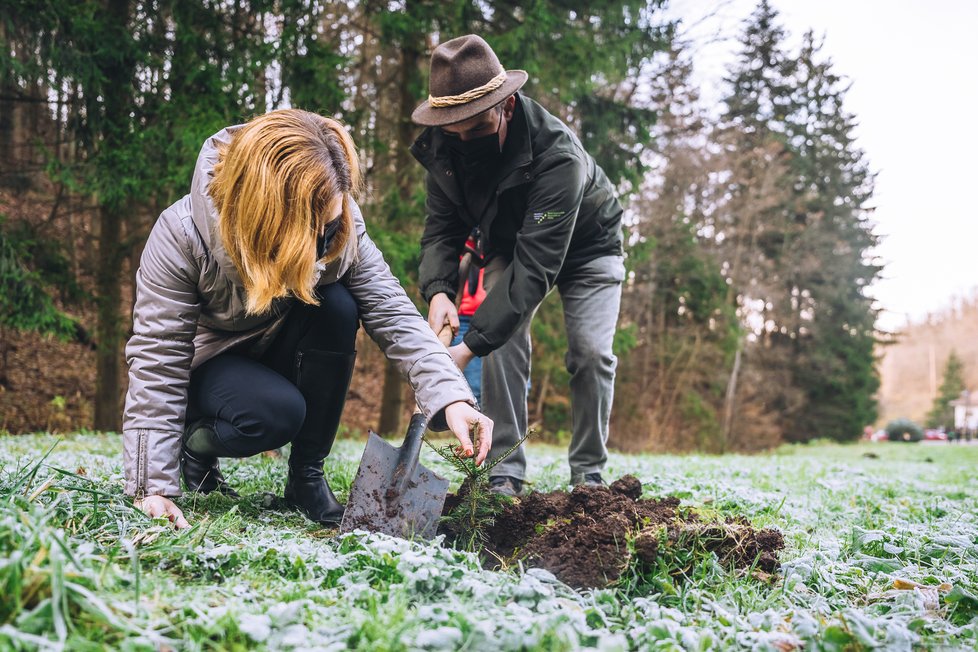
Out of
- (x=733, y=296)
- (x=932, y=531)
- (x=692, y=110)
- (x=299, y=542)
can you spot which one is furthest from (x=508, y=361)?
(x=733, y=296)

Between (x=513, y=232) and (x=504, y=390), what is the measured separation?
2.51ft

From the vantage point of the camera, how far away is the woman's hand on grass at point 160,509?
2.00 metres

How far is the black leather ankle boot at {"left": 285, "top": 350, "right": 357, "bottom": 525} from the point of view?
2576 millimetres

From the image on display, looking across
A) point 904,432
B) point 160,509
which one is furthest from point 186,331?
point 904,432

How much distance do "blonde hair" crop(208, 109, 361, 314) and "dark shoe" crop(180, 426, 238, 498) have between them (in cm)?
89

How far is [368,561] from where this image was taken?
1795 millimetres

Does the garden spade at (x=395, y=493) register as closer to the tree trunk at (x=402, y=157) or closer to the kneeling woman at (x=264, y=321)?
the kneeling woman at (x=264, y=321)

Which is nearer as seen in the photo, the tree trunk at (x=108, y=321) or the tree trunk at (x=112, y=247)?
the tree trunk at (x=112, y=247)

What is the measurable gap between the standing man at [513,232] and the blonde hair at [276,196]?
827 mm

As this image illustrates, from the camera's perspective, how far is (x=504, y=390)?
136 inches

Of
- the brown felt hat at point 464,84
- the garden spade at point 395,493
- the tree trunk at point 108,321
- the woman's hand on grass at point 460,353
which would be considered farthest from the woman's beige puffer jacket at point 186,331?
the tree trunk at point 108,321

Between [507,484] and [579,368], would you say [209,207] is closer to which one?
[507,484]

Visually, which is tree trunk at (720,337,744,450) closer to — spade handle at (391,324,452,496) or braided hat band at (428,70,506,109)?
braided hat band at (428,70,506,109)

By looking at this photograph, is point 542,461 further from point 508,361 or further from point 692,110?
point 692,110
